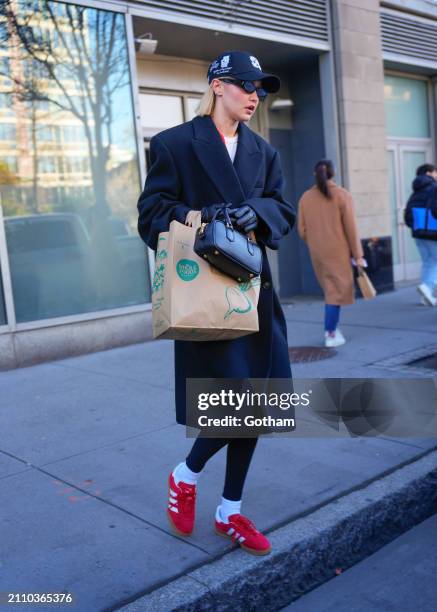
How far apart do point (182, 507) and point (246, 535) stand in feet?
1.02

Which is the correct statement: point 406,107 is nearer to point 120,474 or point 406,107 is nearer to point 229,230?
point 120,474

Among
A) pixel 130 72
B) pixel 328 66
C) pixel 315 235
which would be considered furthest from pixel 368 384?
pixel 328 66

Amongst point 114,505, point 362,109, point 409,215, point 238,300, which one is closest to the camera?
point 238,300

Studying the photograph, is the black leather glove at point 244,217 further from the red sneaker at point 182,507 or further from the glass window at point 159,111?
the glass window at point 159,111

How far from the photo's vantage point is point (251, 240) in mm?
2785

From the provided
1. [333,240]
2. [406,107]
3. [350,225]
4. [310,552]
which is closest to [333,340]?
[333,240]

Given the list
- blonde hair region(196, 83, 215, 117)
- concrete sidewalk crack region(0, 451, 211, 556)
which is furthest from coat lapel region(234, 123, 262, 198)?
concrete sidewalk crack region(0, 451, 211, 556)

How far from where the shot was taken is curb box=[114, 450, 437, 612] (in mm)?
2691

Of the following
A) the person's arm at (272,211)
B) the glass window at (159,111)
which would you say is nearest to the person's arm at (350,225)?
the glass window at (159,111)

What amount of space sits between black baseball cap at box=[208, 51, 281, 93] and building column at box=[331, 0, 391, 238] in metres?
7.55

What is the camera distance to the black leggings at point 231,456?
2.94 m

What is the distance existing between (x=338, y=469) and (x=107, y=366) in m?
3.20

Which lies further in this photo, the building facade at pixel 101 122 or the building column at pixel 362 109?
the building column at pixel 362 109

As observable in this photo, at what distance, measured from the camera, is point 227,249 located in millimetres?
2553
